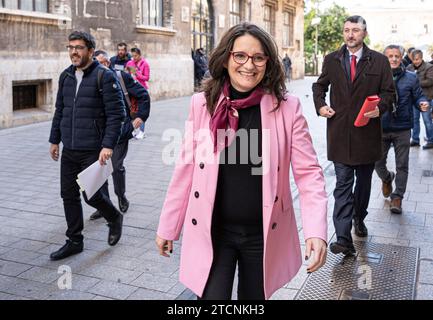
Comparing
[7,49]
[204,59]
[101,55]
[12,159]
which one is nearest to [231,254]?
[101,55]

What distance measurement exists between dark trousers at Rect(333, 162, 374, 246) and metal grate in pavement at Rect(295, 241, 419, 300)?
0.23m

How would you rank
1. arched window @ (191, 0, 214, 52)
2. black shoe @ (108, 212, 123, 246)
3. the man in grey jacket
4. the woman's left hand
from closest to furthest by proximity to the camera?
the woman's left hand → black shoe @ (108, 212, 123, 246) → the man in grey jacket → arched window @ (191, 0, 214, 52)

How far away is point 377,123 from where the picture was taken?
5.04 meters

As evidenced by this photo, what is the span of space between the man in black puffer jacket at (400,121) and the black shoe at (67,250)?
128 inches

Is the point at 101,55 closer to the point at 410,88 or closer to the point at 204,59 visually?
the point at 410,88

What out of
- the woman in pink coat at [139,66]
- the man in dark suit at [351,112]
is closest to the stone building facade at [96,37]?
the woman in pink coat at [139,66]

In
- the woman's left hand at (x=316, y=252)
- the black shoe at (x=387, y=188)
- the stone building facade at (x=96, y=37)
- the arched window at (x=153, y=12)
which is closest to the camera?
the woman's left hand at (x=316, y=252)

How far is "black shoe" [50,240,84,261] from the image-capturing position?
468 cm

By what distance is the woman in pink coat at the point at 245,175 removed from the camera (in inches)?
103

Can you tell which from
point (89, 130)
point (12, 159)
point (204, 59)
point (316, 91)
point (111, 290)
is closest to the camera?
point (111, 290)

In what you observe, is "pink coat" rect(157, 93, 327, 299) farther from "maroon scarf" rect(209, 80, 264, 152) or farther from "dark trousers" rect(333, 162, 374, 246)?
"dark trousers" rect(333, 162, 374, 246)

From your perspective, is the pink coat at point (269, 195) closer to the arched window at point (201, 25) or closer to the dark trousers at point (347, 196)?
the dark trousers at point (347, 196)

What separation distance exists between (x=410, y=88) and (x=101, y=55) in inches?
146

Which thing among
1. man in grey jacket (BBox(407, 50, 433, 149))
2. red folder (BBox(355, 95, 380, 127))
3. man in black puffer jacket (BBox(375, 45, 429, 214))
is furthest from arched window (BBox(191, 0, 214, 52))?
red folder (BBox(355, 95, 380, 127))
